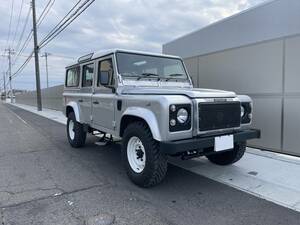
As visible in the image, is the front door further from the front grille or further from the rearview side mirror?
the front grille

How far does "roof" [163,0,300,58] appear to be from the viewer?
5.75m

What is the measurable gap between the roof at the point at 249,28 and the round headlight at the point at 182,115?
3490 millimetres

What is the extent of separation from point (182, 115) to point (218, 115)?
Result: 66 centimetres

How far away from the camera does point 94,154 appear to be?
6.55 m

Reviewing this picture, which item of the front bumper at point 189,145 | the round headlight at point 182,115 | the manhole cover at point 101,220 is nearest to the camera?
the manhole cover at point 101,220

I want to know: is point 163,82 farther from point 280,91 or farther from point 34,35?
point 34,35

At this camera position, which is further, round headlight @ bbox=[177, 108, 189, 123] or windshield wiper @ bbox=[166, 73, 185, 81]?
windshield wiper @ bbox=[166, 73, 185, 81]

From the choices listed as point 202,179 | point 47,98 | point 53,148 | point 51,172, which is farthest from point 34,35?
point 202,179

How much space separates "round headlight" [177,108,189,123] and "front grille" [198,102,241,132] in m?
0.22

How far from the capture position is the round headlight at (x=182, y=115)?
3.72 meters

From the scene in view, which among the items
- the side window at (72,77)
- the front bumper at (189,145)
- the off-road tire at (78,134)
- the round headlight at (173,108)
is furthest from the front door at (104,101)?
the front bumper at (189,145)

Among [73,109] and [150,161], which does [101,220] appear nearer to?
[150,161]

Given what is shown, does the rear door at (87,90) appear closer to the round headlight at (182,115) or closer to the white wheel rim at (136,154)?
the white wheel rim at (136,154)

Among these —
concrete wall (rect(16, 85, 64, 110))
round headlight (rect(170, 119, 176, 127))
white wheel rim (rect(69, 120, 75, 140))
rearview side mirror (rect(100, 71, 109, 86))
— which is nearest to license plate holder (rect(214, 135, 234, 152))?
round headlight (rect(170, 119, 176, 127))
